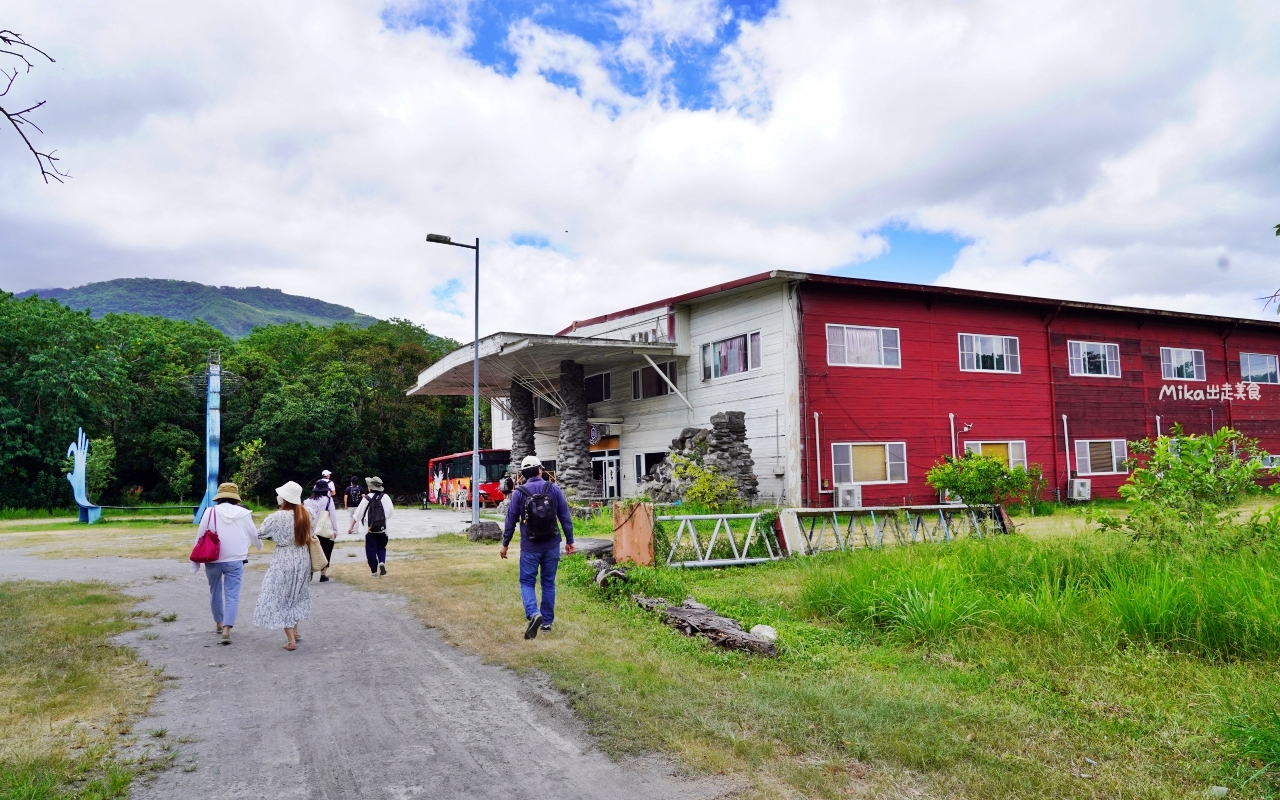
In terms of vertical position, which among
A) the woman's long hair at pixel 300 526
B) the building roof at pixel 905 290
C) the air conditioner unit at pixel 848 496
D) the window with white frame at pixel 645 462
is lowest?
the air conditioner unit at pixel 848 496

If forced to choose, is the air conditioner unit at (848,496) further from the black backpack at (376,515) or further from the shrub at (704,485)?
the black backpack at (376,515)

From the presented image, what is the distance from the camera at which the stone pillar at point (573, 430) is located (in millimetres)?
30016

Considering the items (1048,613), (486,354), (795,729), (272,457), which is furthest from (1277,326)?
(272,457)

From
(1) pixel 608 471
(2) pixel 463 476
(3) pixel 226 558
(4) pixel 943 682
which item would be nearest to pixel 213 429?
(1) pixel 608 471

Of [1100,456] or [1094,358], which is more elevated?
[1094,358]

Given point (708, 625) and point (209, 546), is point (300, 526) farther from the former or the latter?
point (708, 625)

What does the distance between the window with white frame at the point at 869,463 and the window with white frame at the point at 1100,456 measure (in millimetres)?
7860

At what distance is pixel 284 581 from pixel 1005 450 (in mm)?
24083

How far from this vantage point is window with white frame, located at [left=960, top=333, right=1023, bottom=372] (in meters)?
26.5

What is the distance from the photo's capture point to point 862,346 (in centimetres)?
2450

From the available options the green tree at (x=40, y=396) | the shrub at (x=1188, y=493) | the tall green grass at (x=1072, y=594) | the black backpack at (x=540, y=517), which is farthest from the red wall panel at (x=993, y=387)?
the green tree at (x=40, y=396)

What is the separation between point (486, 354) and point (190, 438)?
27169 mm

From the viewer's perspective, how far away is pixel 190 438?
45750 millimetres

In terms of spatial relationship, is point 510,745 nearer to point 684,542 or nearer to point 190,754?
point 190,754
